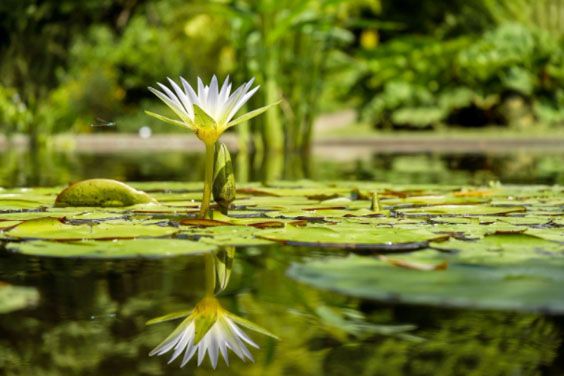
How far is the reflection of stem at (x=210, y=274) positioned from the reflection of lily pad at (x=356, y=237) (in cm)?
17

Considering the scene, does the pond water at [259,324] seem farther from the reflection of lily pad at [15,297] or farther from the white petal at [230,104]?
the white petal at [230,104]

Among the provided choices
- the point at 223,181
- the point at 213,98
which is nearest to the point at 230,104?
the point at 213,98

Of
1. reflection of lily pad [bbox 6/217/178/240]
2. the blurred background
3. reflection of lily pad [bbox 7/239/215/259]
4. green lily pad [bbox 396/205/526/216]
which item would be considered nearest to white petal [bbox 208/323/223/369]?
reflection of lily pad [bbox 7/239/215/259]

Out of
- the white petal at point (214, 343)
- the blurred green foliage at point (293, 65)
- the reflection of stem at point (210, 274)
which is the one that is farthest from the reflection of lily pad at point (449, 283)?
the blurred green foliage at point (293, 65)

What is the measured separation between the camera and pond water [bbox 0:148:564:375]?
2.80 feet

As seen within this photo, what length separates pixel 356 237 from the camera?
176cm

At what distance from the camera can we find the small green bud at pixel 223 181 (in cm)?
225

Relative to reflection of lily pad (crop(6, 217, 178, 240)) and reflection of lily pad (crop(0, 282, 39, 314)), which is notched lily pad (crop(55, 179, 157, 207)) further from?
reflection of lily pad (crop(0, 282, 39, 314))

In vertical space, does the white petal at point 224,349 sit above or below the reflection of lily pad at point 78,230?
below

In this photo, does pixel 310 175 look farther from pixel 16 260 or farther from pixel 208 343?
pixel 208 343

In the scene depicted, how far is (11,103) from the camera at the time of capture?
1029 centimetres

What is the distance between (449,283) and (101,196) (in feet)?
5.14

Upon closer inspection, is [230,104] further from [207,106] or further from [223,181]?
[223,181]

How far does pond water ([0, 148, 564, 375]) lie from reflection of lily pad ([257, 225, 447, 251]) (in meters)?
0.11
